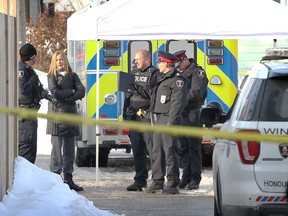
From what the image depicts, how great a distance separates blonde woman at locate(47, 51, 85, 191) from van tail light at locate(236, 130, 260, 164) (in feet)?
18.7

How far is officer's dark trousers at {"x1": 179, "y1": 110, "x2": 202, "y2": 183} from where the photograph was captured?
12.8 metres

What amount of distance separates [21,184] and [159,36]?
4.08m

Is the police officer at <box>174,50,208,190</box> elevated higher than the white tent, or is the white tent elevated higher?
the white tent

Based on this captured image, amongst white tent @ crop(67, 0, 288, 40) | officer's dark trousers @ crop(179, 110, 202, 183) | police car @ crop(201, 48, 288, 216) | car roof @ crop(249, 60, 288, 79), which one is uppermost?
white tent @ crop(67, 0, 288, 40)

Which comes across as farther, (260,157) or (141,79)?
(141,79)

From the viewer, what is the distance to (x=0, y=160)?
27.8 feet

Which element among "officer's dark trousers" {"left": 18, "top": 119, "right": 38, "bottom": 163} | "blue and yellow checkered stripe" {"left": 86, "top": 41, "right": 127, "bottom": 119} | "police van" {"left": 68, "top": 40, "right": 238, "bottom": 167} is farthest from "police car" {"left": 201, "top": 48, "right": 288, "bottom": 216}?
"blue and yellow checkered stripe" {"left": 86, "top": 41, "right": 127, "bottom": 119}

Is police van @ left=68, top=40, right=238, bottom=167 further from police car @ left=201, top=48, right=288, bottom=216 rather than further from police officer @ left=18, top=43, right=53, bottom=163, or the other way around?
police car @ left=201, top=48, right=288, bottom=216

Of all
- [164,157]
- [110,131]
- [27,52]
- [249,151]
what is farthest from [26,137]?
[249,151]

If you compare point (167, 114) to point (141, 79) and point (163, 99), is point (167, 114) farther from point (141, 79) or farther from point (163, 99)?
point (141, 79)

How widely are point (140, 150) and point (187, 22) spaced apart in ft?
5.86

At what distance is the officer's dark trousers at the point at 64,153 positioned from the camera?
12602 millimetres

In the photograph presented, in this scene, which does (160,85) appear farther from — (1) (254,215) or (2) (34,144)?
(1) (254,215)

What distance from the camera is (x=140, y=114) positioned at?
1255cm
